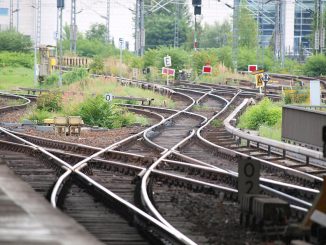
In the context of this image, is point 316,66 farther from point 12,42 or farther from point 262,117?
point 262,117

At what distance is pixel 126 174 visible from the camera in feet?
51.5

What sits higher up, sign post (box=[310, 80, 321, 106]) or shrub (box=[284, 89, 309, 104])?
sign post (box=[310, 80, 321, 106])

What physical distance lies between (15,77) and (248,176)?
4823 cm

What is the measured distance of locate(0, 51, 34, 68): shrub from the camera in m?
66.6

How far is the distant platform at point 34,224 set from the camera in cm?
400

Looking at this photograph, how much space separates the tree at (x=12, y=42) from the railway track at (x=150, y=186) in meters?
53.0

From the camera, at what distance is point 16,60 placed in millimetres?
67688

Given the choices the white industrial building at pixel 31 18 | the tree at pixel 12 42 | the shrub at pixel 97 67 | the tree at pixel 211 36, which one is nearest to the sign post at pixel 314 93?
the shrub at pixel 97 67

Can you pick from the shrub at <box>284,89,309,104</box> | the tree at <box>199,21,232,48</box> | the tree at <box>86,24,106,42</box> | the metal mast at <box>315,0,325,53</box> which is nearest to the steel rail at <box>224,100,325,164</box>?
the shrub at <box>284,89,309,104</box>

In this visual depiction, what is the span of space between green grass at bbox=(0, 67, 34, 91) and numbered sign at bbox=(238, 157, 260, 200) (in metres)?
38.1

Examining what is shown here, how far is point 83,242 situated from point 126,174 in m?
11.7

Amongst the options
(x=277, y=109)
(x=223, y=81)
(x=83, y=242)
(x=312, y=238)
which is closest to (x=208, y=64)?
(x=223, y=81)

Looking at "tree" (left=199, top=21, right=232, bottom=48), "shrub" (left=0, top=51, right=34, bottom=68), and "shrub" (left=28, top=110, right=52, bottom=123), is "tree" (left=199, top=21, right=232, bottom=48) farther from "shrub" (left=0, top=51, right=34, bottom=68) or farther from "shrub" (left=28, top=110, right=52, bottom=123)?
"shrub" (left=28, top=110, right=52, bottom=123)

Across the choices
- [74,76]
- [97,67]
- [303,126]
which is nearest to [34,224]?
[303,126]
